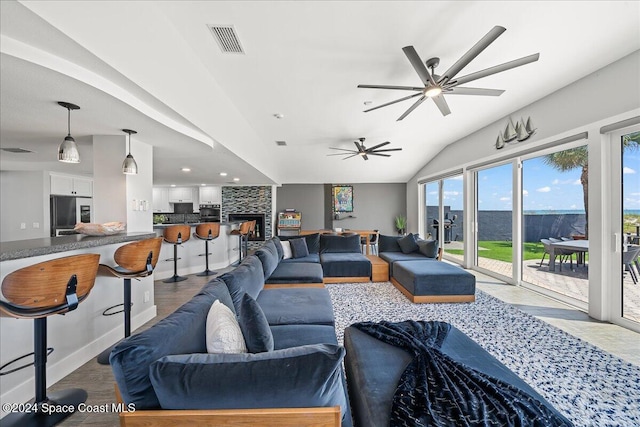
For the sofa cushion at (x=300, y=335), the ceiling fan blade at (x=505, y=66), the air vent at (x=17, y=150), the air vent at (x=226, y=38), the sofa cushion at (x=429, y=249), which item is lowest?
the sofa cushion at (x=300, y=335)

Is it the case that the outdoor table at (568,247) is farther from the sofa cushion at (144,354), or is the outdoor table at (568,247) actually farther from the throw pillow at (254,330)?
the sofa cushion at (144,354)

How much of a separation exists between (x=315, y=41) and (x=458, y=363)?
2.77 meters

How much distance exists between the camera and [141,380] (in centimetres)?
98

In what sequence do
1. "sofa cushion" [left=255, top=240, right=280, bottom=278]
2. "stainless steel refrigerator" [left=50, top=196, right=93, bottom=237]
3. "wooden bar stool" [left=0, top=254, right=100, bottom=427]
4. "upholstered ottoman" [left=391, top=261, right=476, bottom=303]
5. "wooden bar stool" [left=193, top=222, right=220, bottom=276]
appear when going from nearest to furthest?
1. "wooden bar stool" [left=0, top=254, right=100, bottom=427]
2. "sofa cushion" [left=255, top=240, right=280, bottom=278]
3. "upholstered ottoman" [left=391, top=261, right=476, bottom=303]
4. "wooden bar stool" [left=193, top=222, right=220, bottom=276]
5. "stainless steel refrigerator" [left=50, top=196, right=93, bottom=237]

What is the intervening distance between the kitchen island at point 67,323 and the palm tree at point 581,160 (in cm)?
533

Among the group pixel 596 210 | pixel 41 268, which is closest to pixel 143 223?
pixel 41 268

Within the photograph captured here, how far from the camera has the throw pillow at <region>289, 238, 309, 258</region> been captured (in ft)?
16.0

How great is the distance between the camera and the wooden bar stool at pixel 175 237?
4.76 m

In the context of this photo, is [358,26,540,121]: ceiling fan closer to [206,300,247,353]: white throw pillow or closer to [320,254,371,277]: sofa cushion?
[206,300,247,353]: white throw pillow

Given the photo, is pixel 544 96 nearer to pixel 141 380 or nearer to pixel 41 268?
pixel 141 380

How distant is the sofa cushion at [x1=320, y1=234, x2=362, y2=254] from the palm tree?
335 centimetres

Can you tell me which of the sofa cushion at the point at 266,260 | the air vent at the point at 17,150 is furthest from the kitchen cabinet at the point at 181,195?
the sofa cushion at the point at 266,260

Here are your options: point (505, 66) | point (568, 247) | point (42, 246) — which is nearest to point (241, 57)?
point (42, 246)

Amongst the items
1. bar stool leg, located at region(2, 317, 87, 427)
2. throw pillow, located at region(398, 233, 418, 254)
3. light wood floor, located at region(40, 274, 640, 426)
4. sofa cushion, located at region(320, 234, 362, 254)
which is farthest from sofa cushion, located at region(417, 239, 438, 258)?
bar stool leg, located at region(2, 317, 87, 427)
